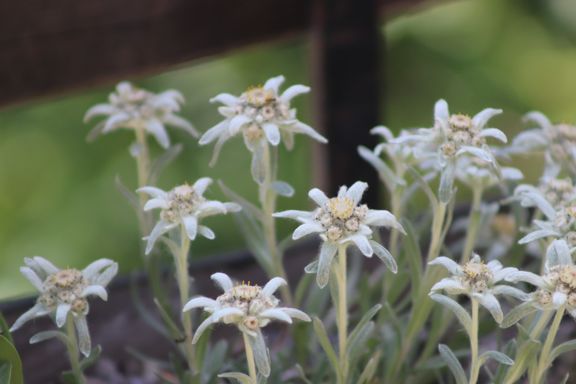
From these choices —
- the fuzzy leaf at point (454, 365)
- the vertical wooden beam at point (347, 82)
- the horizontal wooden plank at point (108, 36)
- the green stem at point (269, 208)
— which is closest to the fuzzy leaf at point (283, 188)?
the green stem at point (269, 208)

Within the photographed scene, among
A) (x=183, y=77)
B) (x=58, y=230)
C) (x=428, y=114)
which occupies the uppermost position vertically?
(x=183, y=77)

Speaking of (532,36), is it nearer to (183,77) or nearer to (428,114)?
(428,114)

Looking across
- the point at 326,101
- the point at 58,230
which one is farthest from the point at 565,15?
the point at 58,230

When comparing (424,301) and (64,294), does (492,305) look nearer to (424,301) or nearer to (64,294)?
(424,301)

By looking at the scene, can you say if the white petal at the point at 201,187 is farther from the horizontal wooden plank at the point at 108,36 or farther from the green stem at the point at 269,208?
the horizontal wooden plank at the point at 108,36

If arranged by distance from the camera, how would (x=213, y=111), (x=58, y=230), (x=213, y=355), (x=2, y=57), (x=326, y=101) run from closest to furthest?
(x=213, y=355)
(x=2, y=57)
(x=326, y=101)
(x=58, y=230)
(x=213, y=111)
